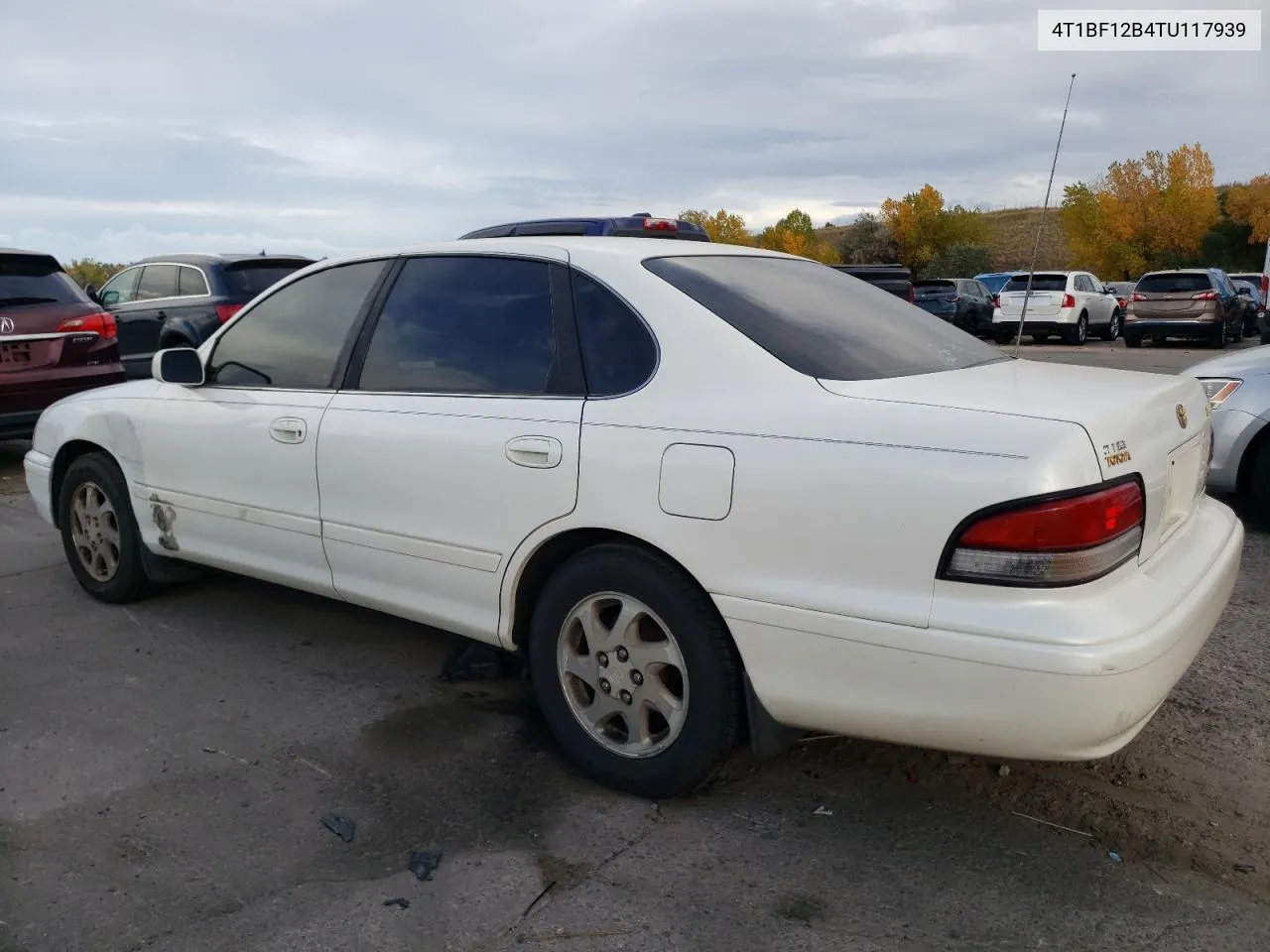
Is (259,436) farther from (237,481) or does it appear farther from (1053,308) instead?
(1053,308)

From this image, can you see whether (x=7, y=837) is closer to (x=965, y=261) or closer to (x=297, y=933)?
(x=297, y=933)

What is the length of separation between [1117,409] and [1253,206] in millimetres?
63621

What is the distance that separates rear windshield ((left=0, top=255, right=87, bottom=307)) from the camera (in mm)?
7930

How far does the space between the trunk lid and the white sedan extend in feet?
0.04

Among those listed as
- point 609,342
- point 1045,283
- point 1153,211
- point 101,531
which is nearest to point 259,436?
point 101,531

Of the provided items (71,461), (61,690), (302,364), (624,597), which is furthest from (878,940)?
(71,461)

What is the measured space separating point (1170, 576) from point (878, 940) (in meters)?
1.15

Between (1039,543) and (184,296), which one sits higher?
(184,296)

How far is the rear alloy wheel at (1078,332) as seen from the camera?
2255 centimetres

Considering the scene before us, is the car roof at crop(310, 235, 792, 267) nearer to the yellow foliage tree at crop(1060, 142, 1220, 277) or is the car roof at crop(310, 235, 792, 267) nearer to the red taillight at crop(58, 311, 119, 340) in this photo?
the red taillight at crop(58, 311, 119, 340)

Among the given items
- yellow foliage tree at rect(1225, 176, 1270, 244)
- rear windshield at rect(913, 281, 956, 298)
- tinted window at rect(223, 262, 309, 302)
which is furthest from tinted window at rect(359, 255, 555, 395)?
yellow foliage tree at rect(1225, 176, 1270, 244)

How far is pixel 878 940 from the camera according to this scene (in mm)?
2396

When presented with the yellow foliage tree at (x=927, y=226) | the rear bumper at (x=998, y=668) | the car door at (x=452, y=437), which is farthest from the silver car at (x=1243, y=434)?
the yellow foliage tree at (x=927, y=226)

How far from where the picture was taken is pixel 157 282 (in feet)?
36.7
